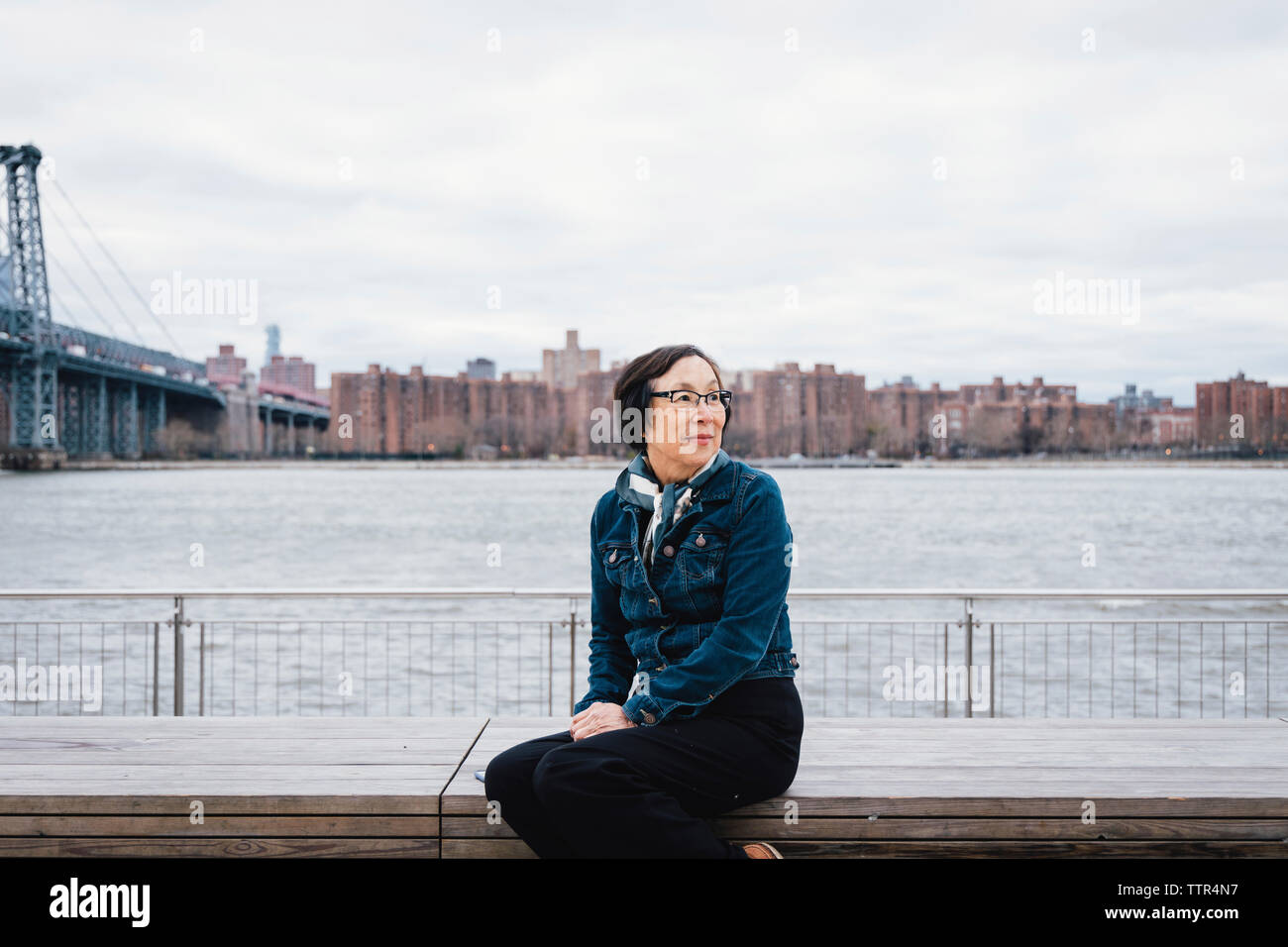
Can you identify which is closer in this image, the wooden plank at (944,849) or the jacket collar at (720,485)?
the wooden plank at (944,849)

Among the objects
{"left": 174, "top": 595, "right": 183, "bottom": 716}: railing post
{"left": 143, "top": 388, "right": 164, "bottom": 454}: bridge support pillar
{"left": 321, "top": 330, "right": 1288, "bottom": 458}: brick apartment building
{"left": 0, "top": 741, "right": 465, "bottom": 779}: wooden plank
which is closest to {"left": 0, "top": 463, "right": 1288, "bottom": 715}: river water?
{"left": 174, "top": 595, "right": 183, "bottom": 716}: railing post

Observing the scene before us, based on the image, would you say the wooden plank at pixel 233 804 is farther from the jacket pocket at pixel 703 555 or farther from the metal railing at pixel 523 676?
the metal railing at pixel 523 676

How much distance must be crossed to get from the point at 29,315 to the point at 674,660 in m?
76.7

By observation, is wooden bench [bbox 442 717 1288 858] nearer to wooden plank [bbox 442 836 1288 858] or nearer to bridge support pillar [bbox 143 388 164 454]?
wooden plank [bbox 442 836 1288 858]

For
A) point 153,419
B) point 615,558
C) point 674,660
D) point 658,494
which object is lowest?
point 674,660

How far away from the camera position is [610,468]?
130 metres

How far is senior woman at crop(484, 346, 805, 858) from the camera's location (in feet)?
8.95

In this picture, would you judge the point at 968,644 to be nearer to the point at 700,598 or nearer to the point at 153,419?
the point at 700,598

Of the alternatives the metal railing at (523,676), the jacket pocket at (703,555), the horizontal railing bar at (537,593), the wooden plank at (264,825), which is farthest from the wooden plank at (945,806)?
the metal railing at (523,676)

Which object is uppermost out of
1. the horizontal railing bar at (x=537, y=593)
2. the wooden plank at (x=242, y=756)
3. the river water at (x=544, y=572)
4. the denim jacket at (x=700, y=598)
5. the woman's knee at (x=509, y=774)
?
the denim jacket at (x=700, y=598)

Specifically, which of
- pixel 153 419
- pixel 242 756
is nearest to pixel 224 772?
pixel 242 756

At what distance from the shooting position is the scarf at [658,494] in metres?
3.11

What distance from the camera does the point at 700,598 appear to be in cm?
304
